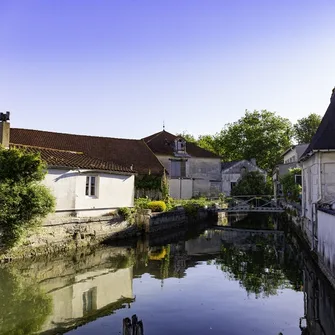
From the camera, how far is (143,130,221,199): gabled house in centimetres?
4444

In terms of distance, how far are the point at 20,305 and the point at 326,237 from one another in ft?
34.8

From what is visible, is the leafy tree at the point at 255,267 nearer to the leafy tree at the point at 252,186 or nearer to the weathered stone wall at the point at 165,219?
the weathered stone wall at the point at 165,219

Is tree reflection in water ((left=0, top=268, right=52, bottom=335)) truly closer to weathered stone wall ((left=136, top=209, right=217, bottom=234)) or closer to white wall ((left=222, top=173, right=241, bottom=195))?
weathered stone wall ((left=136, top=209, right=217, bottom=234))

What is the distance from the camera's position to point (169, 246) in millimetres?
21922

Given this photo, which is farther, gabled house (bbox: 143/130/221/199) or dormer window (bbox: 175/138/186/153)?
dormer window (bbox: 175/138/186/153)

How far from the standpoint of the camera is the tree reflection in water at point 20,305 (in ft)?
30.0

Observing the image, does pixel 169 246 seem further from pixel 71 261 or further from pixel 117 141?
pixel 117 141

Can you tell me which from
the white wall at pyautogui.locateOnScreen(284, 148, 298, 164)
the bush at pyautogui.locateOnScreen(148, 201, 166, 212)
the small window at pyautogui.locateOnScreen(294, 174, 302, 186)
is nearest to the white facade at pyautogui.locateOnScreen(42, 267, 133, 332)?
the bush at pyautogui.locateOnScreen(148, 201, 166, 212)

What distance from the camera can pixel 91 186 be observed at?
21969 mm

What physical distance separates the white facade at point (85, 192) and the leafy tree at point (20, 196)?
293 cm

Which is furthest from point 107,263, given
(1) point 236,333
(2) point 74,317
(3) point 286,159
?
(3) point 286,159

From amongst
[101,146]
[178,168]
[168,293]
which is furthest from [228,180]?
[168,293]

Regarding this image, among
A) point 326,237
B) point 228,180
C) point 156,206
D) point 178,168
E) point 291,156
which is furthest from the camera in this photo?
point 228,180

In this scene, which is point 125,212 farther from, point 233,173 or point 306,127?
point 306,127
